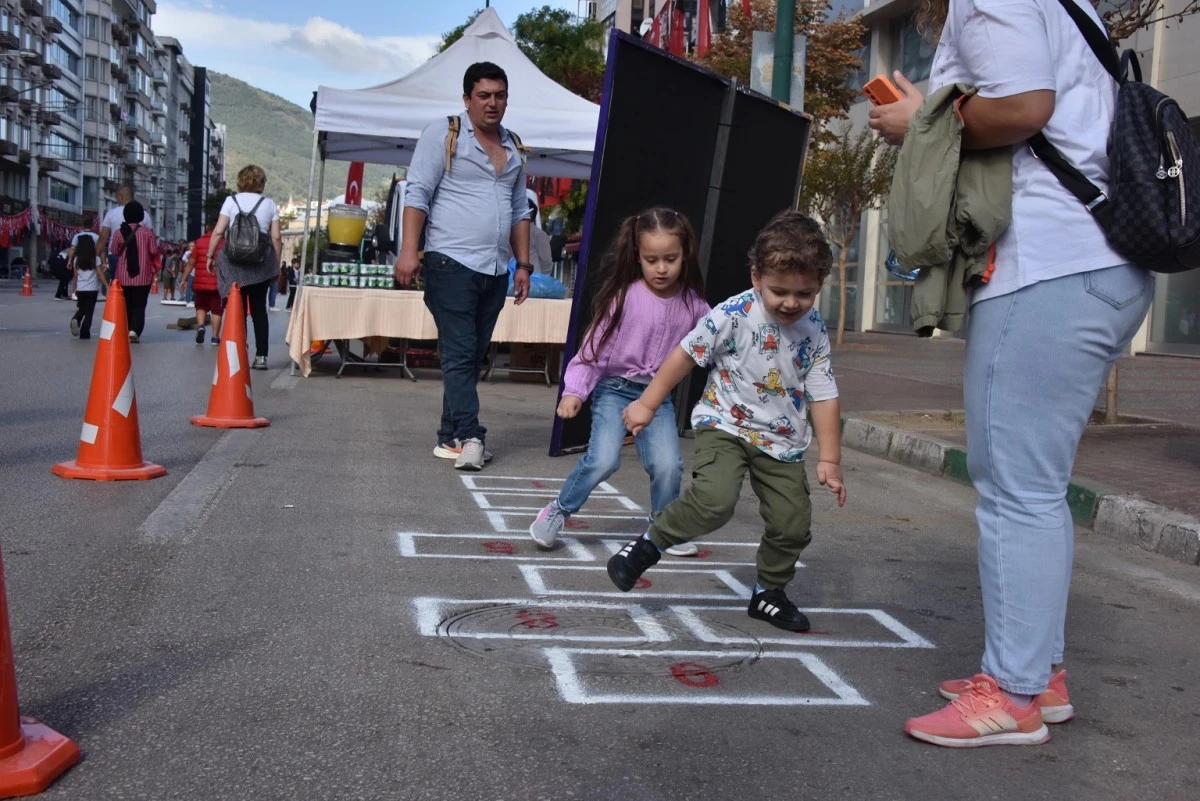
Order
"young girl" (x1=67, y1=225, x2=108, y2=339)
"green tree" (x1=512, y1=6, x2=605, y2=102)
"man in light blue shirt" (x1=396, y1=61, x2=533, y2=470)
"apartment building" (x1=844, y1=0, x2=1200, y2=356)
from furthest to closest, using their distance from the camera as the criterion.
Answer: "green tree" (x1=512, y1=6, x2=605, y2=102) → "apartment building" (x1=844, y1=0, x2=1200, y2=356) → "young girl" (x1=67, y1=225, x2=108, y2=339) → "man in light blue shirt" (x1=396, y1=61, x2=533, y2=470)

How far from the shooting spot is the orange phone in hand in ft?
10.7

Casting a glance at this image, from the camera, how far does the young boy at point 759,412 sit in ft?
13.2

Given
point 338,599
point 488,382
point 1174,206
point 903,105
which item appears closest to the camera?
point 1174,206

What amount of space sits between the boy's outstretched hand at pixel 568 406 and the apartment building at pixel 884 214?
30.9ft

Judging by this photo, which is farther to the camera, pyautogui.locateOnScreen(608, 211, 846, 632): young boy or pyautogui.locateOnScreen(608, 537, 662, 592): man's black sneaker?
pyautogui.locateOnScreen(608, 537, 662, 592): man's black sneaker

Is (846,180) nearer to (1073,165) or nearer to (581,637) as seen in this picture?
(581,637)

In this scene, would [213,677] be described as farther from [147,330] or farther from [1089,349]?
[147,330]

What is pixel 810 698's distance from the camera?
3453 mm

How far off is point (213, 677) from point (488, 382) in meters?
9.85

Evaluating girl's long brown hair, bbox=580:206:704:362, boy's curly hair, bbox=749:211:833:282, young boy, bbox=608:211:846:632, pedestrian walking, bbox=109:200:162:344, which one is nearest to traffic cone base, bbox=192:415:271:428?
girl's long brown hair, bbox=580:206:704:362

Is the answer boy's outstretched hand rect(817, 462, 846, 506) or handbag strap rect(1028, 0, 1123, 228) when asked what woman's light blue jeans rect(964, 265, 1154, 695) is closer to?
handbag strap rect(1028, 0, 1123, 228)

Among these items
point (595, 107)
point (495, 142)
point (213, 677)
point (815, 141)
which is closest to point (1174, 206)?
point (213, 677)

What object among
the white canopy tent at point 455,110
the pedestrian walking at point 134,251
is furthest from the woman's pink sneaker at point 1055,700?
the pedestrian walking at point 134,251

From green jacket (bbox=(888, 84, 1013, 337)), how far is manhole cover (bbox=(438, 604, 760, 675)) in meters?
1.22
